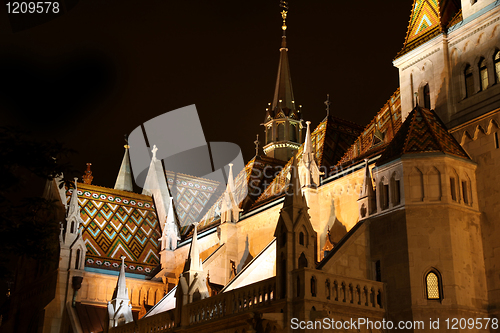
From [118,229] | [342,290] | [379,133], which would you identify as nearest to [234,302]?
[342,290]

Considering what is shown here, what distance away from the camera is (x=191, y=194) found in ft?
121

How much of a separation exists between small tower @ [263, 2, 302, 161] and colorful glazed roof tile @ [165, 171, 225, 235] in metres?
3.82

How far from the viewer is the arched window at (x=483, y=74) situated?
55.7ft

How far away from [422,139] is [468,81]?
2.66 metres

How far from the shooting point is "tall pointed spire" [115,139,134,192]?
40.1 meters

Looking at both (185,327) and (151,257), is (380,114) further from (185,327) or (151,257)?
(151,257)

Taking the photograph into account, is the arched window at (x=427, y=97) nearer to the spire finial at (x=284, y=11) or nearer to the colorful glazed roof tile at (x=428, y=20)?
the colorful glazed roof tile at (x=428, y=20)

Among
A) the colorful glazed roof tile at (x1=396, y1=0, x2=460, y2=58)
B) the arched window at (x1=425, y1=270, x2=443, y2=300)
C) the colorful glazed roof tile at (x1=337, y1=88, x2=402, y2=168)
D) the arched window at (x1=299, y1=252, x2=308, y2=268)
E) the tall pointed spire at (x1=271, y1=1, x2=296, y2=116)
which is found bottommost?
the arched window at (x1=425, y1=270, x2=443, y2=300)

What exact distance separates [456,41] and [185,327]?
10.4 meters

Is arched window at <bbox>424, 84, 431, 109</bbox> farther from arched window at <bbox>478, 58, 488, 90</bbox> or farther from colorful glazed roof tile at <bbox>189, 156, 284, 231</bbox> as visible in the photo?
colorful glazed roof tile at <bbox>189, 156, 284, 231</bbox>

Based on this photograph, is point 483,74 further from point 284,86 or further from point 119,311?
point 284,86

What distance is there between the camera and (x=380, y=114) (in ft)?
76.5

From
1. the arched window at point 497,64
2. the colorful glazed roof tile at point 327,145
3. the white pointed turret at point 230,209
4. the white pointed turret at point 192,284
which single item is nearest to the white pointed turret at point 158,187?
the white pointed turret at point 230,209

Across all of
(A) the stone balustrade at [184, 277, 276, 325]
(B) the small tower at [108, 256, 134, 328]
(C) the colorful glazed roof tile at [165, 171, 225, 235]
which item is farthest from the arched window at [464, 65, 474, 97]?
(C) the colorful glazed roof tile at [165, 171, 225, 235]
